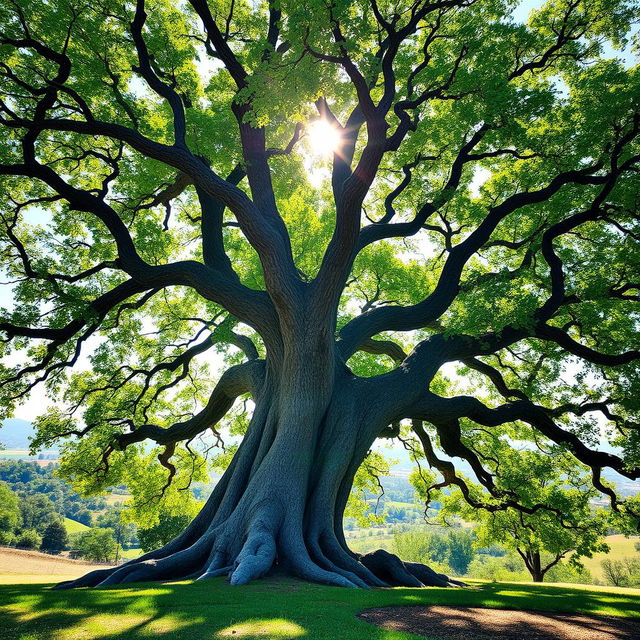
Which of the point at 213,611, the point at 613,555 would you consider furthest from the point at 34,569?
the point at 613,555

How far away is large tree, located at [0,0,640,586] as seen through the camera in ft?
27.3

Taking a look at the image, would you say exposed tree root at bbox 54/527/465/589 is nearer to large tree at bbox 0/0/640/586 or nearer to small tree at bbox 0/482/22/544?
large tree at bbox 0/0/640/586

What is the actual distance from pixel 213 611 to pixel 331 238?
9.40 meters

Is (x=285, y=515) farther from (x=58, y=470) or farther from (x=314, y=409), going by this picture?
(x=58, y=470)

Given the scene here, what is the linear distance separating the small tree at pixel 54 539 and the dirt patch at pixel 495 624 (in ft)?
277

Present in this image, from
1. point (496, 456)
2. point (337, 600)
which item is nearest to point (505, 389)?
point (496, 456)

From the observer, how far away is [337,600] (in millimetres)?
5508

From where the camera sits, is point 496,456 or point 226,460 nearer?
point 496,456

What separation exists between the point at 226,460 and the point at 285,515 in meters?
10.2

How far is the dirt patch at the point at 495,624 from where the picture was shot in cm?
460

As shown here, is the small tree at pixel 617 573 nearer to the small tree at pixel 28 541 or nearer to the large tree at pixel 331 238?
the large tree at pixel 331 238

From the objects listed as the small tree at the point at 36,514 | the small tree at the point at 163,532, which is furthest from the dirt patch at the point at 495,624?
the small tree at the point at 36,514

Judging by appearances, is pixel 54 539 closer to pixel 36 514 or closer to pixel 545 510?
pixel 36 514

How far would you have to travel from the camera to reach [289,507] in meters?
8.26
